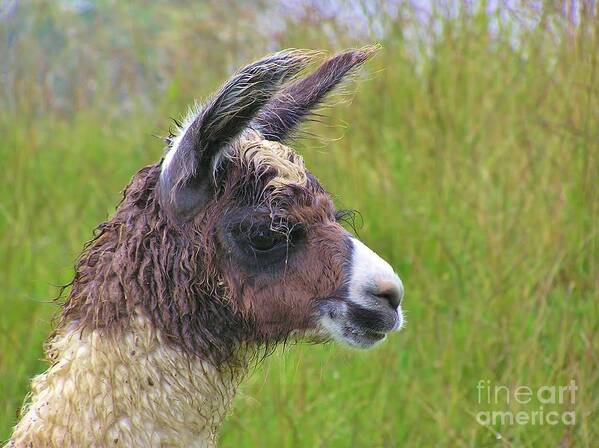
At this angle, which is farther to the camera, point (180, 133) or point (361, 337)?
point (180, 133)

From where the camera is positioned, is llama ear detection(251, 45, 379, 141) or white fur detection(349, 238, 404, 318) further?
llama ear detection(251, 45, 379, 141)

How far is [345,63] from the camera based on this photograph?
9.57ft

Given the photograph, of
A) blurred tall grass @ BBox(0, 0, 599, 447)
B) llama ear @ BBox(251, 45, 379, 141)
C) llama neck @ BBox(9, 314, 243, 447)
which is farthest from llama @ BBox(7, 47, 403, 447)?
blurred tall grass @ BBox(0, 0, 599, 447)

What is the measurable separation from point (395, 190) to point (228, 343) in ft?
9.12

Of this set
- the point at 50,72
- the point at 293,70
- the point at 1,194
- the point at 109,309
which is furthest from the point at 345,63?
the point at 50,72

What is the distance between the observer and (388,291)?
2.49 meters

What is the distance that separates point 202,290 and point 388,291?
48cm

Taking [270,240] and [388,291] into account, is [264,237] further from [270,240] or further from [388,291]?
[388,291]

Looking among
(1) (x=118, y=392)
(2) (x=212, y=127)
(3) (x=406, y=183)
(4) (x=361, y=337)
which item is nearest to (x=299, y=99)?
(2) (x=212, y=127)

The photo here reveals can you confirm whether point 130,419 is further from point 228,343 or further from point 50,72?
point 50,72

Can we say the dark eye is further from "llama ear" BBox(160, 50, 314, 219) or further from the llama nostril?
the llama nostril

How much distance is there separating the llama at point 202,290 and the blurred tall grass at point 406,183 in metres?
0.43

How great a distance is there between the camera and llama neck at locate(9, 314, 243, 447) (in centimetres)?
248

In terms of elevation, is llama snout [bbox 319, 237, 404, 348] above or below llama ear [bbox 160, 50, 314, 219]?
below
